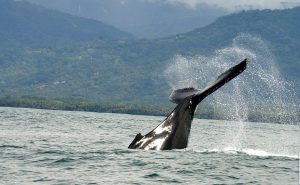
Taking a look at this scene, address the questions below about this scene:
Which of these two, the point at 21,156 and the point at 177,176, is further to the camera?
the point at 21,156

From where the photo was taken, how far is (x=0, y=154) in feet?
93.1

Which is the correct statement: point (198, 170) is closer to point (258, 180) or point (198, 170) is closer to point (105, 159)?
point (258, 180)

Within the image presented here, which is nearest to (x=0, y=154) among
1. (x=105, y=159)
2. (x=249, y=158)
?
(x=105, y=159)

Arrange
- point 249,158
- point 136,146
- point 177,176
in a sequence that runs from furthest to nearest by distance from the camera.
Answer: point 249,158, point 136,146, point 177,176

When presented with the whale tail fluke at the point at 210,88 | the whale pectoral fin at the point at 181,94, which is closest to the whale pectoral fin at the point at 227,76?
the whale tail fluke at the point at 210,88

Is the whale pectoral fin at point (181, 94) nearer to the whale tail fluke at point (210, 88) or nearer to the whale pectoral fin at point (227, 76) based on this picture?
the whale tail fluke at point (210, 88)

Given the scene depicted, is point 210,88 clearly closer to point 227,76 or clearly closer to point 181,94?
point 227,76

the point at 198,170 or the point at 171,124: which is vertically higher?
the point at 171,124

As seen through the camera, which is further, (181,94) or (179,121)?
(181,94)

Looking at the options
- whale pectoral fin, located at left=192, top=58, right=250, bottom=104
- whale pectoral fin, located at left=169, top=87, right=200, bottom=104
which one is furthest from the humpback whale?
whale pectoral fin, located at left=192, top=58, right=250, bottom=104

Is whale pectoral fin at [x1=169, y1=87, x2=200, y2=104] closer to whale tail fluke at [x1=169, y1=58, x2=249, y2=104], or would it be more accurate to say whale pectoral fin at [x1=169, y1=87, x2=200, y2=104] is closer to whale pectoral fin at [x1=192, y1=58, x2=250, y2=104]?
whale tail fluke at [x1=169, y1=58, x2=249, y2=104]

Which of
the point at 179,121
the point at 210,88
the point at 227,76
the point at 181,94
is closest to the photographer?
the point at 227,76

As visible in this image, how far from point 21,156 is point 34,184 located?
25.3 ft

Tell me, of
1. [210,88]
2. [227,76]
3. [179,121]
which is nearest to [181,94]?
[179,121]
